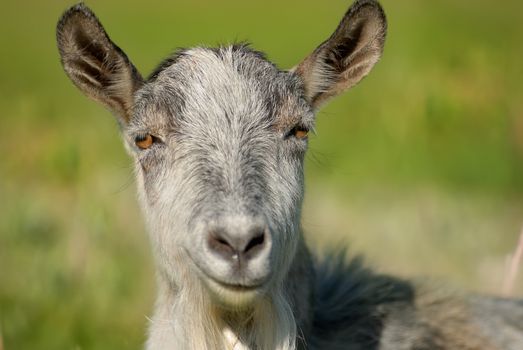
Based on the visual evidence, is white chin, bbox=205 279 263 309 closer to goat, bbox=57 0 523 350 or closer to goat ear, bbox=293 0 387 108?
goat, bbox=57 0 523 350

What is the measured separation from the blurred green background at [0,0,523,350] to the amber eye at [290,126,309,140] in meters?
1.36

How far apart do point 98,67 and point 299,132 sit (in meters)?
1.50

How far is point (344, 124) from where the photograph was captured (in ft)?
64.1

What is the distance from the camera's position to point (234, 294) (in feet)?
19.8

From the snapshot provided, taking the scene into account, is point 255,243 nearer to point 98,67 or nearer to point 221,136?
point 221,136

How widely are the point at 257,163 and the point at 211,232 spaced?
760 mm

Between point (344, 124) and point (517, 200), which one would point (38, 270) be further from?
point (344, 124)

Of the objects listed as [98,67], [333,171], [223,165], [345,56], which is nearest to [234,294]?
[223,165]

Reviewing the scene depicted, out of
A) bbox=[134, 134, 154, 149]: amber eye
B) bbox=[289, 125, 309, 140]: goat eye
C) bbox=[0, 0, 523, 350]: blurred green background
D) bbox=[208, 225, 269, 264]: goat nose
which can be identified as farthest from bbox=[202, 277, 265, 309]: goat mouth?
bbox=[0, 0, 523, 350]: blurred green background

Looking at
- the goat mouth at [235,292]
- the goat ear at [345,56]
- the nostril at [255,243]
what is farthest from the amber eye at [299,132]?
the goat mouth at [235,292]

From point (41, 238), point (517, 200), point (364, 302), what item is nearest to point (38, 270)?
point (41, 238)

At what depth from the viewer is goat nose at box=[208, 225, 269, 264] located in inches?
231

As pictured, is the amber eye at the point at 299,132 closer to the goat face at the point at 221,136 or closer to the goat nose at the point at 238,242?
the goat face at the point at 221,136

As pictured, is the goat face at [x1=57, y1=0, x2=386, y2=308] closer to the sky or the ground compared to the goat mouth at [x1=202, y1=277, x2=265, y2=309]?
closer to the sky
